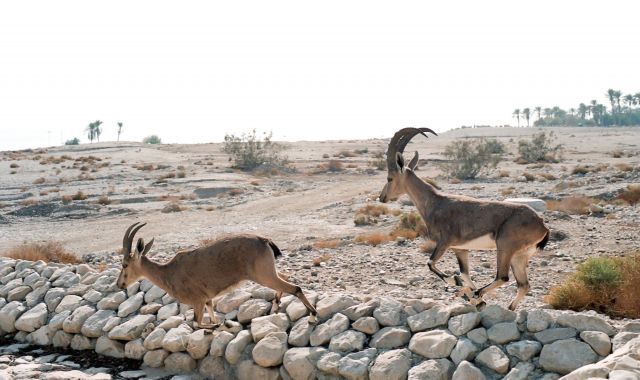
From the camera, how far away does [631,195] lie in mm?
22750

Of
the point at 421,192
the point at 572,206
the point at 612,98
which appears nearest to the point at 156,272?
the point at 421,192

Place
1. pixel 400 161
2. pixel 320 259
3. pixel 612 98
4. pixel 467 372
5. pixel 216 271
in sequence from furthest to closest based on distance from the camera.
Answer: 1. pixel 612 98
2. pixel 320 259
3. pixel 400 161
4. pixel 216 271
5. pixel 467 372

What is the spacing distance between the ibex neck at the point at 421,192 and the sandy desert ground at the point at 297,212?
196 cm

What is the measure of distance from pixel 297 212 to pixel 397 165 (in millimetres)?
16082

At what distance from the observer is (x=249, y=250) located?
1048cm

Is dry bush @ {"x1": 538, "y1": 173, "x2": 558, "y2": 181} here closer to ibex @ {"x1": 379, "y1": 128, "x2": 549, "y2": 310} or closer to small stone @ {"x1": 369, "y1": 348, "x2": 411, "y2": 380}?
ibex @ {"x1": 379, "y1": 128, "x2": 549, "y2": 310}

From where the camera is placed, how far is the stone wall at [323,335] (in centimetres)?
855

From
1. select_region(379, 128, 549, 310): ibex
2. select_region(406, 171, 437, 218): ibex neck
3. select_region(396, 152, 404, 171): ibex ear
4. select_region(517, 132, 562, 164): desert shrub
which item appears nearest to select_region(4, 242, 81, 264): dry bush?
select_region(396, 152, 404, 171): ibex ear

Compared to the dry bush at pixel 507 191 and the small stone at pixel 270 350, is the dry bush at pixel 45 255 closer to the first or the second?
the small stone at pixel 270 350

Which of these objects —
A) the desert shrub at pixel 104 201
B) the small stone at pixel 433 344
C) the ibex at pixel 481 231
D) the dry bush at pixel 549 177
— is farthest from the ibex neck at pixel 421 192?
the dry bush at pixel 549 177

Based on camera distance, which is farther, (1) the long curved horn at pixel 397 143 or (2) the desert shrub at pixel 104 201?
(2) the desert shrub at pixel 104 201

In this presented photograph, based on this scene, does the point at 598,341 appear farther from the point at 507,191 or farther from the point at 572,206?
the point at 507,191

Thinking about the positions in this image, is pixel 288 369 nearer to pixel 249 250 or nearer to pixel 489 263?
pixel 249 250

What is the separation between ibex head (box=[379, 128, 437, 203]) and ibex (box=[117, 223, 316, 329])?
231 centimetres
